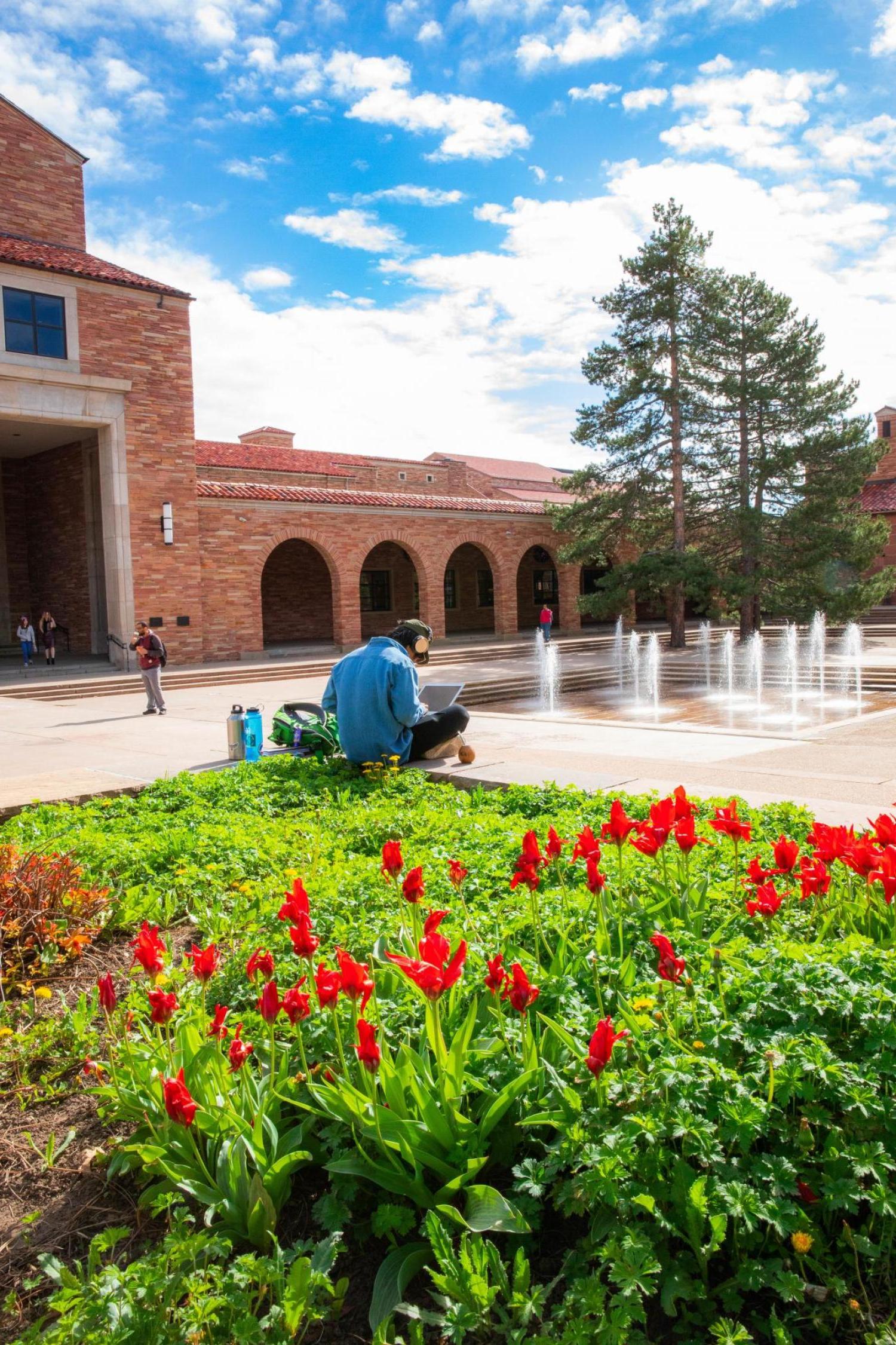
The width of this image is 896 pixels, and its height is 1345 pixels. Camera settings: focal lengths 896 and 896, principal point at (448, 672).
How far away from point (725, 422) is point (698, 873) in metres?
25.7

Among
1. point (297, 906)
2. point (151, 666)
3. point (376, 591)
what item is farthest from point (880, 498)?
point (297, 906)

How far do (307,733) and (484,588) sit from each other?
27142 millimetres

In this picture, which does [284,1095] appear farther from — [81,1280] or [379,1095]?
[81,1280]

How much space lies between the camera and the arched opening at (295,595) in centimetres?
2934

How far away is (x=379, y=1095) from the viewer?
2211 mm

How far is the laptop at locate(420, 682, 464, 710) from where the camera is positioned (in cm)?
811

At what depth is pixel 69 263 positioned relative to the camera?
19594mm

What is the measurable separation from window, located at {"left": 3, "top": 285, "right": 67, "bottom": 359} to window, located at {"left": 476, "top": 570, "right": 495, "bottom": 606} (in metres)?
18.1

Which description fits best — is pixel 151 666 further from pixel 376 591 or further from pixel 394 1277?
pixel 376 591

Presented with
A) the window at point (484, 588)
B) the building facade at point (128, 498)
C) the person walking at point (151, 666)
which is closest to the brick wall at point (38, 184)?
the building facade at point (128, 498)

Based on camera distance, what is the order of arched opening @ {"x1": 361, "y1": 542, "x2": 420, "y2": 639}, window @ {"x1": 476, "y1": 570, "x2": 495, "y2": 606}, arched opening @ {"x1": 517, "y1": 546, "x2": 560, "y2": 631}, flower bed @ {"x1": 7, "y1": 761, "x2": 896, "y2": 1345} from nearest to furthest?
1. flower bed @ {"x1": 7, "y1": 761, "x2": 896, "y2": 1345}
2. arched opening @ {"x1": 361, "y1": 542, "x2": 420, "y2": 639}
3. window @ {"x1": 476, "y1": 570, "x2": 495, "y2": 606}
4. arched opening @ {"x1": 517, "y1": 546, "x2": 560, "y2": 631}

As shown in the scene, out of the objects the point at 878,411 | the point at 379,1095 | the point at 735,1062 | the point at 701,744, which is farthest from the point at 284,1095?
the point at 878,411

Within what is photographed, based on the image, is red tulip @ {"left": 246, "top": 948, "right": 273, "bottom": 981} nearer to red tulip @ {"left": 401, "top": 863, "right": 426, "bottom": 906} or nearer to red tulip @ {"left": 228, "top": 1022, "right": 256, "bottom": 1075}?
red tulip @ {"left": 228, "top": 1022, "right": 256, "bottom": 1075}

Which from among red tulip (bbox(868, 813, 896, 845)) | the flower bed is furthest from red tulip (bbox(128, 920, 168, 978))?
red tulip (bbox(868, 813, 896, 845))
